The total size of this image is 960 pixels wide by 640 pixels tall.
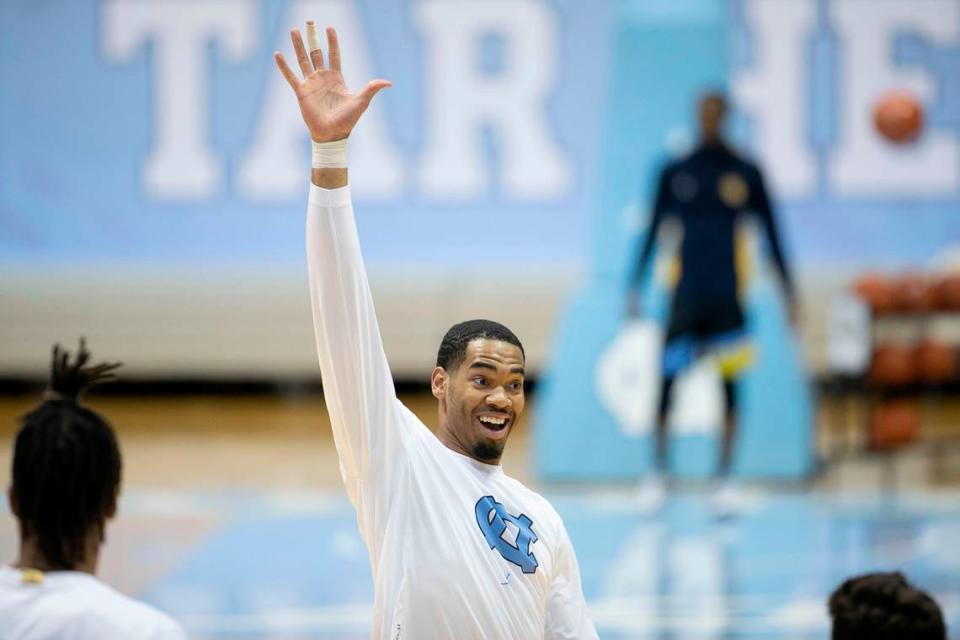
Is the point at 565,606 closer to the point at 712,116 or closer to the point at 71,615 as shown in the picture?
the point at 71,615

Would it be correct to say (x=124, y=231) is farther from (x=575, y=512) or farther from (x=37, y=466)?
(x=37, y=466)

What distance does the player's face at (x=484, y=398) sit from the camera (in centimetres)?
316

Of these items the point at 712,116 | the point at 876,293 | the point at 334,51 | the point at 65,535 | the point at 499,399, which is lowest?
the point at 65,535

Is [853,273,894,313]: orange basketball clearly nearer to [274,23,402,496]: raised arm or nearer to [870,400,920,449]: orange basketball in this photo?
[870,400,920,449]: orange basketball

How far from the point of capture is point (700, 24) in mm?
9953

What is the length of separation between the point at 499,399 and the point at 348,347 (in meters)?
0.34

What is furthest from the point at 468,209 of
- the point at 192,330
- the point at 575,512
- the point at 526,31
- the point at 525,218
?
the point at 575,512

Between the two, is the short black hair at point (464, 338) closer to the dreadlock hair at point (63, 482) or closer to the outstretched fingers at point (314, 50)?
the outstretched fingers at point (314, 50)

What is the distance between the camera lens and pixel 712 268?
837cm

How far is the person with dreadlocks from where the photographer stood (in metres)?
2.36

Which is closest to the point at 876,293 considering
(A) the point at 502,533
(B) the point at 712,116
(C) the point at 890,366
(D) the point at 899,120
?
(C) the point at 890,366

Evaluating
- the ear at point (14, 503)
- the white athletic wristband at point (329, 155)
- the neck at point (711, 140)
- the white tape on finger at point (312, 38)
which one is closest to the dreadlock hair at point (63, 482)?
the ear at point (14, 503)

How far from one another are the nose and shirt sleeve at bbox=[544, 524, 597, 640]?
1.05 ft

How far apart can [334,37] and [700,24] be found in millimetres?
7188
